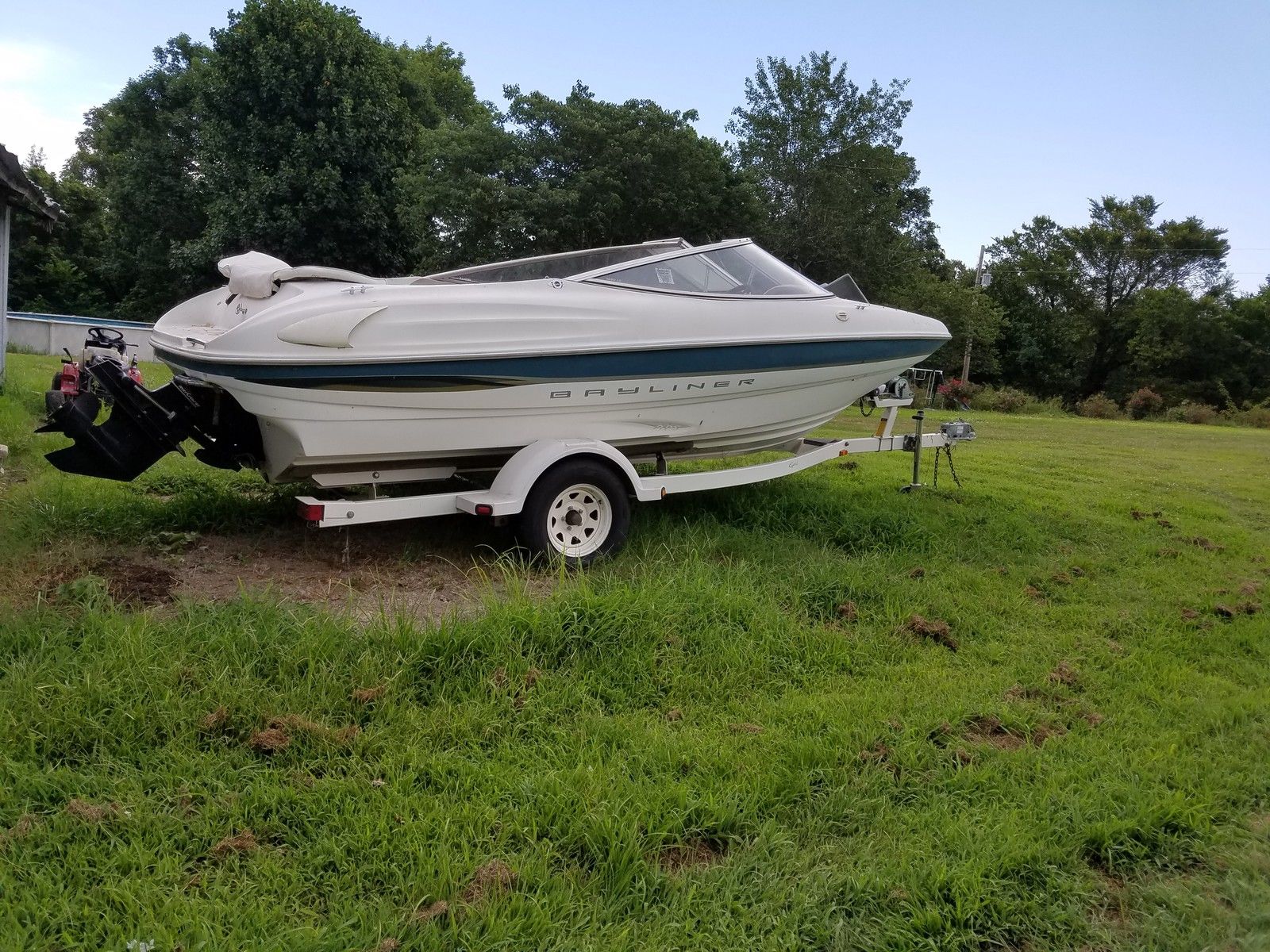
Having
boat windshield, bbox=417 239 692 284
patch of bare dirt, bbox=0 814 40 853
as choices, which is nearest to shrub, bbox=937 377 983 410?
boat windshield, bbox=417 239 692 284

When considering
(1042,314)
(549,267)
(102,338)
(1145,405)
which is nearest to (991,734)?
(549,267)

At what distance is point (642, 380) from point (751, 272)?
47.4 inches

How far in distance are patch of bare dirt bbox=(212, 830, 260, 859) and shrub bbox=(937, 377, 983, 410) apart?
22160mm

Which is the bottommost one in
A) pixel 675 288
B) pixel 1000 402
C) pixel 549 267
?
pixel 1000 402

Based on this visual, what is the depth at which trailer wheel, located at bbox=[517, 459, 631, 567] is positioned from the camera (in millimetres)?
4773

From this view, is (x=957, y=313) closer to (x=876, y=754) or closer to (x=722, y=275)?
(x=722, y=275)

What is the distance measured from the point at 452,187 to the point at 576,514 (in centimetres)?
1626

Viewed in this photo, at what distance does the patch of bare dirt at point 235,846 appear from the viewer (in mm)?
2391

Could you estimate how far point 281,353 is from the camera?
4.16m

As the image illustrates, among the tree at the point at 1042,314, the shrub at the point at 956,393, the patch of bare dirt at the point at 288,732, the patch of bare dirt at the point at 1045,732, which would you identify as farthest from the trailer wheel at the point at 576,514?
the tree at the point at 1042,314

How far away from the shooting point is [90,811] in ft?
8.07

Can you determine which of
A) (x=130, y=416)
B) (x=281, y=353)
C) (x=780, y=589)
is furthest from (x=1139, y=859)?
(x=130, y=416)

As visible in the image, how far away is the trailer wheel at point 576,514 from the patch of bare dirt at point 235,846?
7.98ft

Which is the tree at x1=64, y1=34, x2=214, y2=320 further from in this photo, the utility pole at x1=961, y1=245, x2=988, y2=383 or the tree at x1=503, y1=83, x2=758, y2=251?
the utility pole at x1=961, y1=245, x2=988, y2=383
